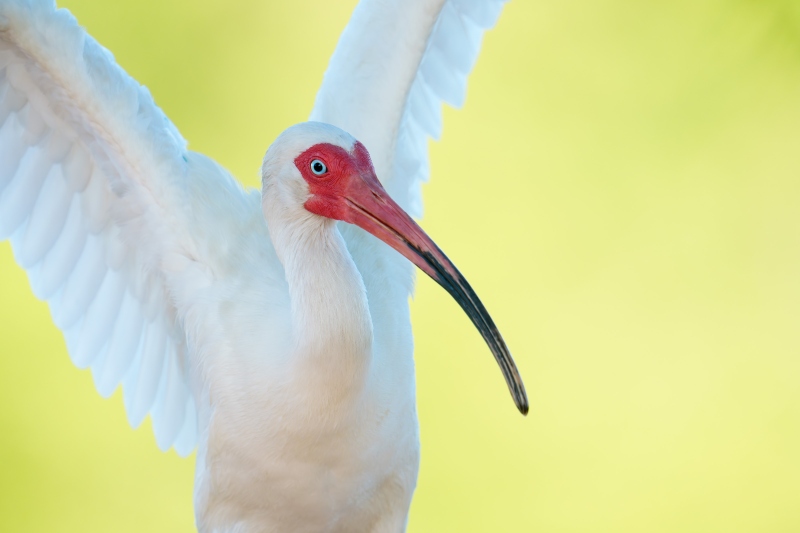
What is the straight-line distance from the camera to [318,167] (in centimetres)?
252

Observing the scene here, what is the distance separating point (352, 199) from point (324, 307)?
0.80 ft

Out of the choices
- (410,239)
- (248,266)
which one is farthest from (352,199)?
(248,266)

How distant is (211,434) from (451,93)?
131 cm

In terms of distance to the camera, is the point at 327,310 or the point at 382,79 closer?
the point at 327,310

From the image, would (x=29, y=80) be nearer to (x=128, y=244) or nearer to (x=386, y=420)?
(x=128, y=244)

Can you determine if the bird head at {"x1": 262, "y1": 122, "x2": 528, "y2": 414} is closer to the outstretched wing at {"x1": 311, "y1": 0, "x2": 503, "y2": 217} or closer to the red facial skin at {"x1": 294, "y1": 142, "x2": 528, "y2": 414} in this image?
the red facial skin at {"x1": 294, "y1": 142, "x2": 528, "y2": 414}

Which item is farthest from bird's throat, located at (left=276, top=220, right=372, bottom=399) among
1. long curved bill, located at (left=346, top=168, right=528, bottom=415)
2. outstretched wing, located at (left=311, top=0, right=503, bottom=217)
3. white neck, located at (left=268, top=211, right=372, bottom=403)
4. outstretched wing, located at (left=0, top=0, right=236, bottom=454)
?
outstretched wing, located at (left=311, top=0, right=503, bottom=217)

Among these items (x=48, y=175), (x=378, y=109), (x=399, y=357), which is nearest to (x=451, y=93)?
(x=378, y=109)

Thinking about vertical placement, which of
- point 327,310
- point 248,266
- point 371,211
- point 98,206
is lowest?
point 327,310

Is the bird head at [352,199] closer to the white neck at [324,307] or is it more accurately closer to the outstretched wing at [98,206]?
the white neck at [324,307]

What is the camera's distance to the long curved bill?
8.22 feet

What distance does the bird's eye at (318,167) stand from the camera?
98.8 inches

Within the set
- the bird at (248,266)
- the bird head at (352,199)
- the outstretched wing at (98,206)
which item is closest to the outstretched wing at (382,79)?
the bird at (248,266)

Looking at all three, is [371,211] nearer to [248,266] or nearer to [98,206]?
[248,266]
